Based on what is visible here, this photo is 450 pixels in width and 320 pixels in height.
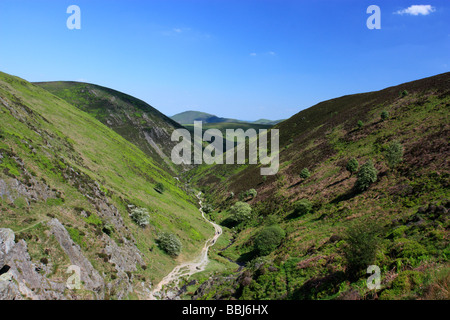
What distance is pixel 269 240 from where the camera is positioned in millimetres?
39844

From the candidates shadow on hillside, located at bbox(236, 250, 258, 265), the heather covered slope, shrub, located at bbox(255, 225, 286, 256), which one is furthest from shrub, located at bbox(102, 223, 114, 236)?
the heather covered slope

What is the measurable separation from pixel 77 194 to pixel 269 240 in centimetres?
3192

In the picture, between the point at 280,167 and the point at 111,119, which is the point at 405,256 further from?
the point at 111,119

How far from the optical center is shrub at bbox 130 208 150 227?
42.2 metres

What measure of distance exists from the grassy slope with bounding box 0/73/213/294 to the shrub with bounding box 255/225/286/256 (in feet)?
47.9

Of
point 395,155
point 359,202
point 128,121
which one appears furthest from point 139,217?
point 128,121

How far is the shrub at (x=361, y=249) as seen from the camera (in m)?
18.7

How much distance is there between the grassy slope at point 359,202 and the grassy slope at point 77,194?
1385 centimetres

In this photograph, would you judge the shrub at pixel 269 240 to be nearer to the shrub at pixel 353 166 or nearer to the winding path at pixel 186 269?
the winding path at pixel 186 269

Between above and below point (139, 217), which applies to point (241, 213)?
below

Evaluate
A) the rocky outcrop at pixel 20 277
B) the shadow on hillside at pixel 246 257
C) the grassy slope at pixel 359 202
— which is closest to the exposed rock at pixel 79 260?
the rocky outcrop at pixel 20 277

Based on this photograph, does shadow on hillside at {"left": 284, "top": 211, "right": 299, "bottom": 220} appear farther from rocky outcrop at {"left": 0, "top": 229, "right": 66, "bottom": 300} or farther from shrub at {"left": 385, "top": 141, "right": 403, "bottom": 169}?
rocky outcrop at {"left": 0, "top": 229, "right": 66, "bottom": 300}

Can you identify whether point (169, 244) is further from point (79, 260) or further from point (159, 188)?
point (159, 188)

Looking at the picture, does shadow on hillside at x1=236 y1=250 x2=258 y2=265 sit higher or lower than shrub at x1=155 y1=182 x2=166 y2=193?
lower
